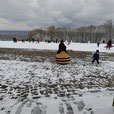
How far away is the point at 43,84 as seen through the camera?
4637 mm

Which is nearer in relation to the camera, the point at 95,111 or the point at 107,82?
the point at 95,111

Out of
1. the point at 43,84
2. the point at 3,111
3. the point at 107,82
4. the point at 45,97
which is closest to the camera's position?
the point at 3,111

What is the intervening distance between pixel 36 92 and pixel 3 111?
4.27ft

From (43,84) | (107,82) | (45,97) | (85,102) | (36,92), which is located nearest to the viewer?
(85,102)

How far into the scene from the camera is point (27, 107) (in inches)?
122

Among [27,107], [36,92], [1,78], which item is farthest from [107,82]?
[1,78]

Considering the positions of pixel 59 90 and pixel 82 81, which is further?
pixel 82 81

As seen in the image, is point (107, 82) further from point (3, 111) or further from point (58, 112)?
point (3, 111)

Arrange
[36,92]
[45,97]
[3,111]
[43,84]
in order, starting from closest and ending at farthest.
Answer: [3,111]
[45,97]
[36,92]
[43,84]

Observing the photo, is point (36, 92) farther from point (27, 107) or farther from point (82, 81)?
point (82, 81)

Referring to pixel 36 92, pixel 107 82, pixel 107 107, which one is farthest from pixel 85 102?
pixel 107 82

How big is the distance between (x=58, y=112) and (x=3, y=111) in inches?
66.1

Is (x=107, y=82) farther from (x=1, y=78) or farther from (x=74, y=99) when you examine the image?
(x=1, y=78)

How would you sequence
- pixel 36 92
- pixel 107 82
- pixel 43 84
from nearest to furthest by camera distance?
pixel 36 92 < pixel 43 84 < pixel 107 82
